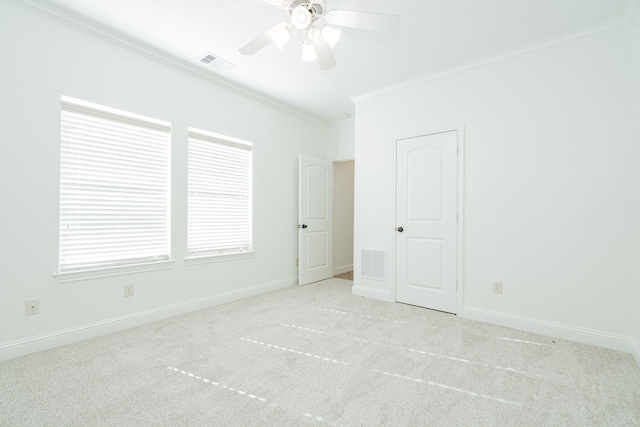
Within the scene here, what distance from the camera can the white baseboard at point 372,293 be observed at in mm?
3734

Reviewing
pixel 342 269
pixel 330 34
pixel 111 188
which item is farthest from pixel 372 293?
pixel 111 188

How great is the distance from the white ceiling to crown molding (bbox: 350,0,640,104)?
0.12ft

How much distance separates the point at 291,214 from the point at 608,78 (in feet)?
11.9

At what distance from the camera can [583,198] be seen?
254 cm

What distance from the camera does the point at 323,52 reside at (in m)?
2.13

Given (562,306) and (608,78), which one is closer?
(608,78)

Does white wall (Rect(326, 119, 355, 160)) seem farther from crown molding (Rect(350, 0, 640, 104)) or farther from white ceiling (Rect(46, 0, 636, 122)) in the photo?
white ceiling (Rect(46, 0, 636, 122))

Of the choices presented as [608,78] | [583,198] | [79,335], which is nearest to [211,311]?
[79,335]

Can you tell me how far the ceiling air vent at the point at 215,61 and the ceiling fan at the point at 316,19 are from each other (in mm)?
1003

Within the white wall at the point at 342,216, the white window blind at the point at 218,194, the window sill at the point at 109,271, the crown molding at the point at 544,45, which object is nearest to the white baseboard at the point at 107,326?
the window sill at the point at 109,271

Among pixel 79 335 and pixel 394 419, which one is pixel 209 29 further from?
pixel 394 419

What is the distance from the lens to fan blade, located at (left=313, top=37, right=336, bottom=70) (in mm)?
2074

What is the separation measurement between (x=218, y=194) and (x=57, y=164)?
1.52 meters

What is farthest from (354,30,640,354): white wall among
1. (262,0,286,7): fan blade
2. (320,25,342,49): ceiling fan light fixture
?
(262,0,286,7): fan blade
